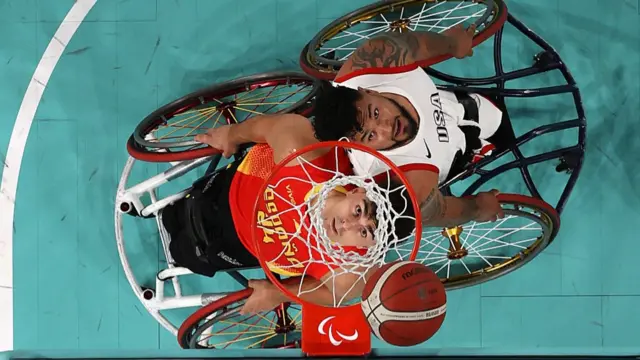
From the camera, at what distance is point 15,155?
2.74 metres

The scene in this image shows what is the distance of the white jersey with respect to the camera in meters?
1.81

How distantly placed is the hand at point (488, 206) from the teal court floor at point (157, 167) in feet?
1.72

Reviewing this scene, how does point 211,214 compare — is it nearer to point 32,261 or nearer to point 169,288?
point 169,288

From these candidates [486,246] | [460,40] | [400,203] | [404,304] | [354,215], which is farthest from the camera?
[486,246]

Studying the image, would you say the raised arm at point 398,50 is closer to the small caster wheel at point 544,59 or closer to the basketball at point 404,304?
the small caster wheel at point 544,59

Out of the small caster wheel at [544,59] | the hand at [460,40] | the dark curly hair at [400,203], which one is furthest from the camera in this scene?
the small caster wheel at [544,59]

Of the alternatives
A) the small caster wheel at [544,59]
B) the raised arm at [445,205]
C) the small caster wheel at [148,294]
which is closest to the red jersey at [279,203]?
the raised arm at [445,205]

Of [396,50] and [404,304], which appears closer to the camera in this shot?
[404,304]

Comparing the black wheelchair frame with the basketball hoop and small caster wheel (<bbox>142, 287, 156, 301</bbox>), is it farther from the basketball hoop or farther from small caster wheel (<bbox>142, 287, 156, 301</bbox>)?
small caster wheel (<bbox>142, 287, 156, 301</bbox>)

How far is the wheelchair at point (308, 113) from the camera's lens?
89.0 inches

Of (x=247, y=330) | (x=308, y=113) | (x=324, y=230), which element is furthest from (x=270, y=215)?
(x=247, y=330)

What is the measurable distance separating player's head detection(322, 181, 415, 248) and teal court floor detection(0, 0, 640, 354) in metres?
1.00

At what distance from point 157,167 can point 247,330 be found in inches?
33.4

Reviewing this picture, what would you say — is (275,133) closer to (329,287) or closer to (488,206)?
(329,287)
